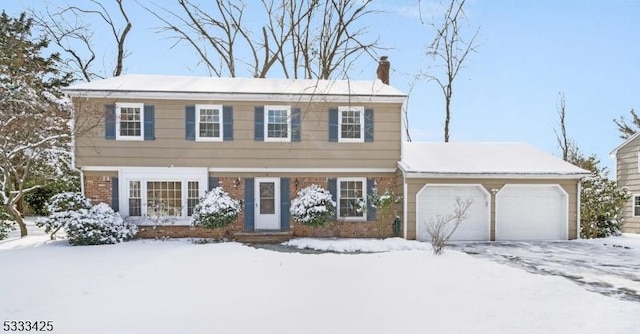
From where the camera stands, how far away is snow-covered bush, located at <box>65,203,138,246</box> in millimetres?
12969

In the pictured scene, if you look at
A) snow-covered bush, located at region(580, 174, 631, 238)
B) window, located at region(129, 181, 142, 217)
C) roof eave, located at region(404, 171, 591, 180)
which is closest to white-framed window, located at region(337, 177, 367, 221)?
roof eave, located at region(404, 171, 591, 180)

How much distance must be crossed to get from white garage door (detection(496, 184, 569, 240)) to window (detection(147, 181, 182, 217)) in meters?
11.7

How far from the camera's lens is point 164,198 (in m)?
14.8

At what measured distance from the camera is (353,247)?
13031mm

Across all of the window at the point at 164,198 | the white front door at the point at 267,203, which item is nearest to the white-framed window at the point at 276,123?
the white front door at the point at 267,203

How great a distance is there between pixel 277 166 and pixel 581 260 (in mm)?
9826

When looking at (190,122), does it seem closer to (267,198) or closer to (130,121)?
(130,121)

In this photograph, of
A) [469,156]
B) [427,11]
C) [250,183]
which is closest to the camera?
[427,11]

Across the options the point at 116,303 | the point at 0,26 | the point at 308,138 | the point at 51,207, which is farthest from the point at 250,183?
the point at 0,26

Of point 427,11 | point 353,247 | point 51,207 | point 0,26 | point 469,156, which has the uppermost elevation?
point 0,26

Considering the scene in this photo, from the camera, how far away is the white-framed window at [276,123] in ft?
49.4

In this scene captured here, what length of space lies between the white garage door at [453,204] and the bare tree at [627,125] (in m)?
26.1

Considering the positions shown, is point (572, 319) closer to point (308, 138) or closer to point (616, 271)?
point (616, 271)

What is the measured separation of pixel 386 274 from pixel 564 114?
25891mm
